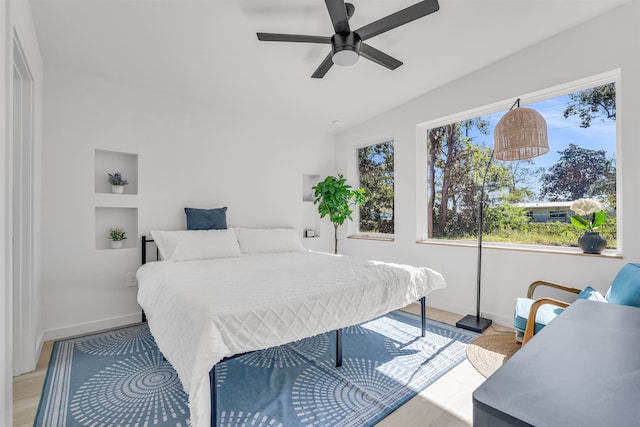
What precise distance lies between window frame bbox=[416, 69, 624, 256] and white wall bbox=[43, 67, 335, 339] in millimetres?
2011

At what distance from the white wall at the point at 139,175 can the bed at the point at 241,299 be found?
50cm

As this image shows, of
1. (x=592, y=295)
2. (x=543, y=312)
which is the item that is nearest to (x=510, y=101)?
(x=592, y=295)

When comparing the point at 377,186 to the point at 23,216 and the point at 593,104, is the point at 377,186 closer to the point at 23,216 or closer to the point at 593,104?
the point at 593,104

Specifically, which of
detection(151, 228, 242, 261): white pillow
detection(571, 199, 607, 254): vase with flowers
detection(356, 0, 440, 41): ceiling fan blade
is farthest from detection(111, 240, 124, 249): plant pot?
detection(571, 199, 607, 254): vase with flowers

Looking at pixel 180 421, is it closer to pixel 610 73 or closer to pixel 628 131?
pixel 628 131

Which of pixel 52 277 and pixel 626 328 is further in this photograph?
pixel 52 277

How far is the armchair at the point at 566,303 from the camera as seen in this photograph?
187cm

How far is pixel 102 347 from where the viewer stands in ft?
8.84

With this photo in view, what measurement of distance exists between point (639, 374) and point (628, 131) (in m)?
2.90

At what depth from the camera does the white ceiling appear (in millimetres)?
2355

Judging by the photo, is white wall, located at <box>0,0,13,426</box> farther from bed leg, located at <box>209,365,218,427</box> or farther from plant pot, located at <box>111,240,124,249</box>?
plant pot, located at <box>111,240,124,249</box>

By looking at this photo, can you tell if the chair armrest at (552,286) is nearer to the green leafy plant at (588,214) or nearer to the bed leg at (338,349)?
the green leafy plant at (588,214)

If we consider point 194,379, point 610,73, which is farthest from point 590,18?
point 194,379

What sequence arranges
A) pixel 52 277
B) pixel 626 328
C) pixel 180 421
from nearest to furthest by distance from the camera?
1. pixel 626 328
2. pixel 180 421
3. pixel 52 277
